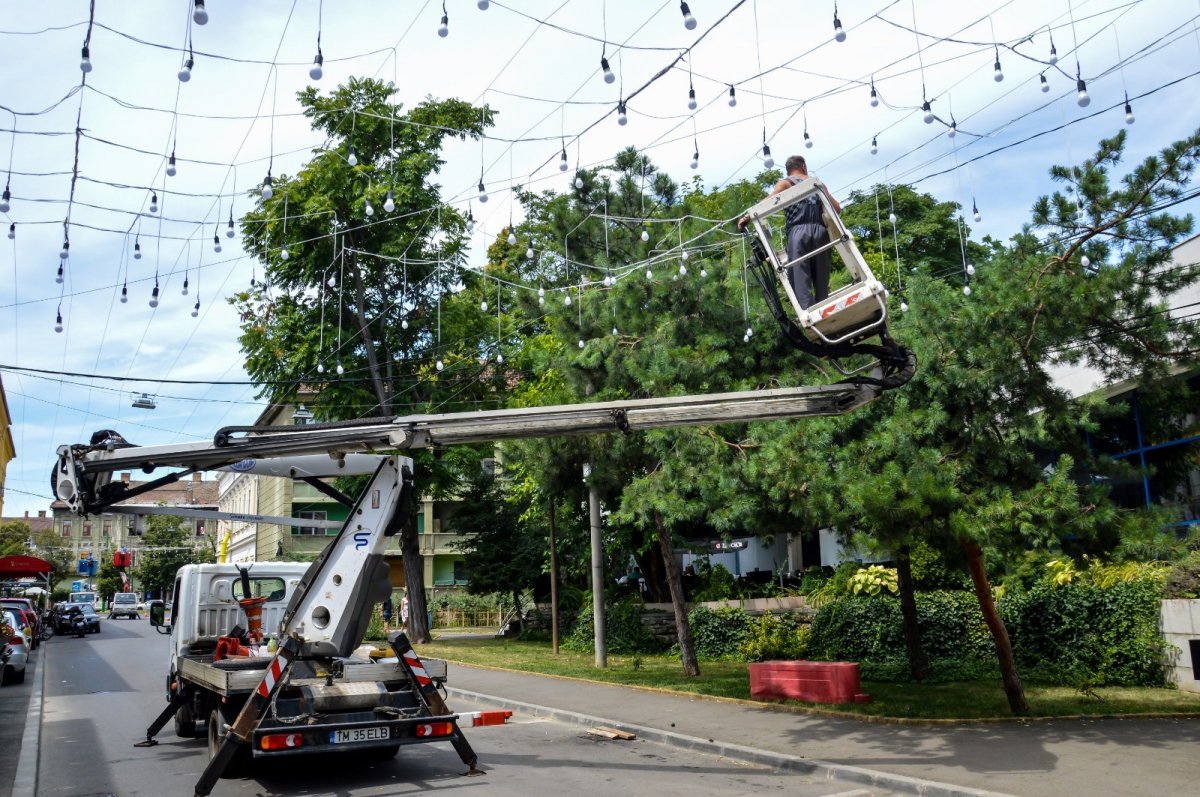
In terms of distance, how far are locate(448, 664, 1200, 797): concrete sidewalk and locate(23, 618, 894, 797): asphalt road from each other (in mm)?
351

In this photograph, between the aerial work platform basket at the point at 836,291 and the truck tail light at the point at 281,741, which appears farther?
the truck tail light at the point at 281,741

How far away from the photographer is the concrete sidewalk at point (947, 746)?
855 centimetres

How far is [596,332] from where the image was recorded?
51.8 feet

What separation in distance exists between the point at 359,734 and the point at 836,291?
5.65 metres

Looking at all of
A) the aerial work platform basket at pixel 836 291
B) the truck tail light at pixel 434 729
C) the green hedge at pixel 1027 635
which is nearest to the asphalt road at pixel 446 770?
the truck tail light at pixel 434 729

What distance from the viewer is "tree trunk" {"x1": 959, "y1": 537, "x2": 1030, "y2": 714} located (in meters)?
10.9

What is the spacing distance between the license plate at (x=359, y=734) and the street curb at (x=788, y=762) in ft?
13.6

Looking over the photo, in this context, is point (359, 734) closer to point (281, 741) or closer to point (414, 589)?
point (281, 741)

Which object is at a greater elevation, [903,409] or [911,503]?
[903,409]

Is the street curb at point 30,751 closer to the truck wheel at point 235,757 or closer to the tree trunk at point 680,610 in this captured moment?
the truck wheel at point 235,757

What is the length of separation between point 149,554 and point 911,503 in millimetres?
95697

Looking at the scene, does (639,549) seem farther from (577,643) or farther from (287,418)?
(287,418)

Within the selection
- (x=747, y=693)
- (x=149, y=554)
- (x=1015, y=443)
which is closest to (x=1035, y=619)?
(x=747, y=693)

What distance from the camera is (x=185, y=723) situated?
1221 cm
